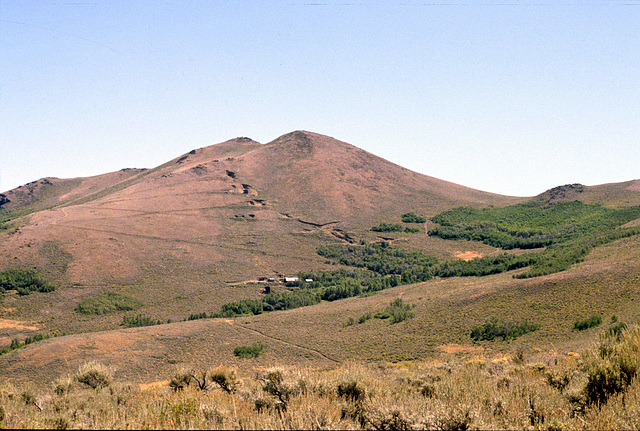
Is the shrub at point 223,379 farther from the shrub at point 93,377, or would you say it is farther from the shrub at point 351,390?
the shrub at point 351,390

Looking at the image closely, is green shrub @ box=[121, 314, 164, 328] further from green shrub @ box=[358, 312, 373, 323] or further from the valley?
green shrub @ box=[358, 312, 373, 323]

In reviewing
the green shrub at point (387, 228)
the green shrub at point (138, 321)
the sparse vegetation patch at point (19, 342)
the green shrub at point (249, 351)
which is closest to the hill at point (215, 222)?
the green shrub at point (138, 321)

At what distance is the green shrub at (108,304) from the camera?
5058 centimetres

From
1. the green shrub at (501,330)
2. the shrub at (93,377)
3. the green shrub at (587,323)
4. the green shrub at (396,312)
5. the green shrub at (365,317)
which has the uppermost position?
the shrub at (93,377)

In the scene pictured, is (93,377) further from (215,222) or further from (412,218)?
(412,218)

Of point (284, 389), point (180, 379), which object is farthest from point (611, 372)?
point (180, 379)

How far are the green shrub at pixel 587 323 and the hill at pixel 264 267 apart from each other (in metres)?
1.08

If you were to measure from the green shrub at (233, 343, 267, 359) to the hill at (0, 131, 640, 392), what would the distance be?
27.3 inches

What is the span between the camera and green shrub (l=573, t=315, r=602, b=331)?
82.7 feet

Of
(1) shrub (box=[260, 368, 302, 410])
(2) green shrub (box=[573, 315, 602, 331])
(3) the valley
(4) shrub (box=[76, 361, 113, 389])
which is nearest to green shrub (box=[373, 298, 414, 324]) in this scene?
(3) the valley

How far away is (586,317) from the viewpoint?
88.7 ft

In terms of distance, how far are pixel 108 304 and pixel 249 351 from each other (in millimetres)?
27115

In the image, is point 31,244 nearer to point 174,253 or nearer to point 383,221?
point 174,253

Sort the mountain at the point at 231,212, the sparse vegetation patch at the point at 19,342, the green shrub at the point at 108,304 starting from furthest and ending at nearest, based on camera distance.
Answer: the mountain at the point at 231,212, the green shrub at the point at 108,304, the sparse vegetation patch at the point at 19,342
